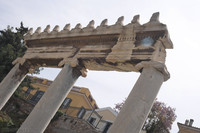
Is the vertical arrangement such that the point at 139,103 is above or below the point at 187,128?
below

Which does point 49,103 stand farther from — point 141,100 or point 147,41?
point 147,41

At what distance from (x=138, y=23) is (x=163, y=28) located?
0.92 metres

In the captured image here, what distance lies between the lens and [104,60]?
6.02 metres

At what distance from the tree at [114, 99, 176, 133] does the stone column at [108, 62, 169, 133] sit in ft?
53.9

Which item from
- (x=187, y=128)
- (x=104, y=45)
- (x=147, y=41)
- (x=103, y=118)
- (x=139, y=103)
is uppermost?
(x=187, y=128)

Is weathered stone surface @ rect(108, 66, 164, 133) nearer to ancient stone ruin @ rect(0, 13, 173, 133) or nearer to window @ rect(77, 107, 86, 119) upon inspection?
ancient stone ruin @ rect(0, 13, 173, 133)

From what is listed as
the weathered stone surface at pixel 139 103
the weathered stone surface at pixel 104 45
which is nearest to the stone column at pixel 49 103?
the weathered stone surface at pixel 104 45

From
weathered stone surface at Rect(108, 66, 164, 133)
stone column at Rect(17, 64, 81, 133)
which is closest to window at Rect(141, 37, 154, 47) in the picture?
weathered stone surface at Rect(108, 66, 164, 133)

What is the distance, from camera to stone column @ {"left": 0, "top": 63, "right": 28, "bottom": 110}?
7.96 m

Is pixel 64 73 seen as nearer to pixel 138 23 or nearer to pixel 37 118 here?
pixel 37 118

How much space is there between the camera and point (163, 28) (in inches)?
195

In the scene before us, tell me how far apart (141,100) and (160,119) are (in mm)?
19593

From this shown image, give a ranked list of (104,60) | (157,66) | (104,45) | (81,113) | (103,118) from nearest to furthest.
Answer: (157,66) → (104,60) → (104,45) → (81,113) → (103,118)

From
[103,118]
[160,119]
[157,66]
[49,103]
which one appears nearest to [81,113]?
[103,118]
